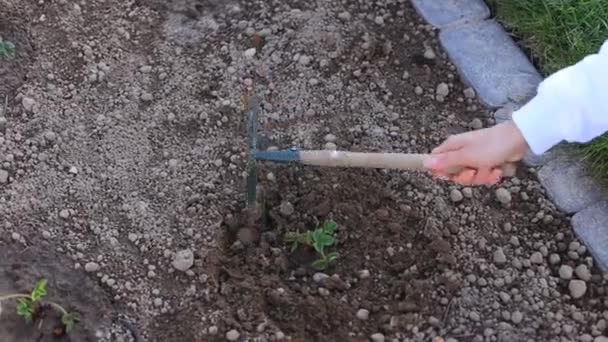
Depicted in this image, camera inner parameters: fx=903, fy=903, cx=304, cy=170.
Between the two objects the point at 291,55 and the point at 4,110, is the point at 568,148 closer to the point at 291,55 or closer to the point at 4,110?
the point at 291,55

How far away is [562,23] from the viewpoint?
272 cm

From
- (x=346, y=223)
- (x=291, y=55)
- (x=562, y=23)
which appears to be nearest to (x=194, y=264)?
(x=346, y=223)

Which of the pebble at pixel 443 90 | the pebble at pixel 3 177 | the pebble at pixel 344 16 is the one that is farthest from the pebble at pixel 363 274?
the pebble at pixel 3 177

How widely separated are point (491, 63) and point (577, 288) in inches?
30.8

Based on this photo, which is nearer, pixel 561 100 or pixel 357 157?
pixel 561 100

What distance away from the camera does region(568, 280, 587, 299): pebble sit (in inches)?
91.1

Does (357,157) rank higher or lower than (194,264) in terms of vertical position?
higher

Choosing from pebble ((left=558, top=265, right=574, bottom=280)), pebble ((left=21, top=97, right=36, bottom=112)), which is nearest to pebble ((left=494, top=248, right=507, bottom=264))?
pebble ((left=558, top=265, right=574, bottom=280))

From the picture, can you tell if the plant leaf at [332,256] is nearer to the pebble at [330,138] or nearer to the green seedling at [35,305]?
the pebble at [330,138]

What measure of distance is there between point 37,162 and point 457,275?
1.21 meters

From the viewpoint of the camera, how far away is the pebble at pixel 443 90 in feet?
8.86

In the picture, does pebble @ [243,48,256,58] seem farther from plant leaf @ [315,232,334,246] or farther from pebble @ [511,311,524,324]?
pebble @ [511,311,524,324]

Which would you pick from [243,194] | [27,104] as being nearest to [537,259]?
[243,194]

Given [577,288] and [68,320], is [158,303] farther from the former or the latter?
[577,288]
